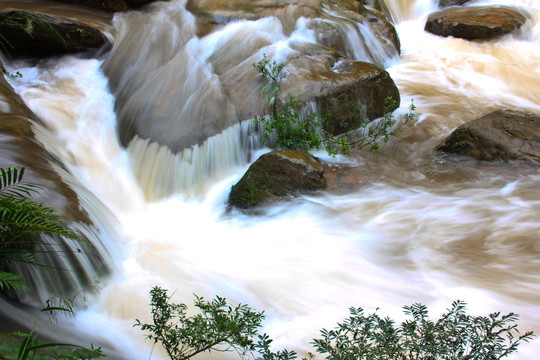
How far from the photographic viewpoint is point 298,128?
6.17m

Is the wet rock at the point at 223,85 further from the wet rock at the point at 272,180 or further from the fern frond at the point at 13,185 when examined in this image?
the fern frond at the point at 13,185

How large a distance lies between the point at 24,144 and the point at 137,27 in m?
4.40

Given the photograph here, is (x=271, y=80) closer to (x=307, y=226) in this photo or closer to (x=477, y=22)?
(x=307, y=226)

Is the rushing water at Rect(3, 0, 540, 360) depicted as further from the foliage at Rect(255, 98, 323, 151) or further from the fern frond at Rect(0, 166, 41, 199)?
the fern frond at Rect(0, 166, 41, 199)

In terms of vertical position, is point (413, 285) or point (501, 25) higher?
point (501, 25)

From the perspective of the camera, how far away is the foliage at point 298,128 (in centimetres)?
620

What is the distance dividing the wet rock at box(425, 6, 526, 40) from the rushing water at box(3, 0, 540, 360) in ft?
9.08

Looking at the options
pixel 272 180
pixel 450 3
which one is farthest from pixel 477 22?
pixel 272 180

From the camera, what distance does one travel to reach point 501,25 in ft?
33.3

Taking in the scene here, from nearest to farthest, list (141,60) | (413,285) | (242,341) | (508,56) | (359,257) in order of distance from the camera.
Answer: (242,341), (413,285), (359,257), (141,60), (508,56)

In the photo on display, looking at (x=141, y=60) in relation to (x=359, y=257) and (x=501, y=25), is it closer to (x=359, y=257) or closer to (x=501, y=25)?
(x=359, y=257)

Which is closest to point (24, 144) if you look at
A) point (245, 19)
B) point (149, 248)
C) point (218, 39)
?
point (149, 248)

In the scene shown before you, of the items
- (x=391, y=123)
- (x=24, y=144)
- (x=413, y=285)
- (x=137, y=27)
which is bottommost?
(x=413, y=285)

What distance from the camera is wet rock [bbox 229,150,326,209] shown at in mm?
5508
